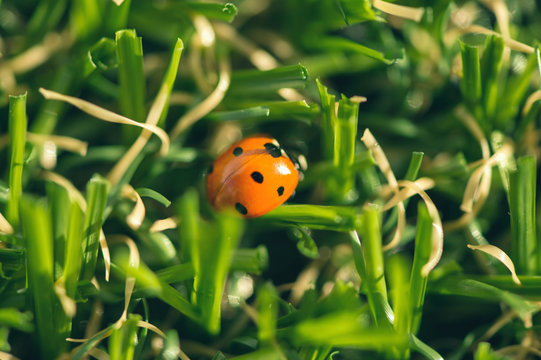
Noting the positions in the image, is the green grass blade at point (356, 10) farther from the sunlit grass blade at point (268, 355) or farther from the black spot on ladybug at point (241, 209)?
the sunlit grass blade at point (268, 355)

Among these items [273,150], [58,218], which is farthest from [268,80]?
[58,218]

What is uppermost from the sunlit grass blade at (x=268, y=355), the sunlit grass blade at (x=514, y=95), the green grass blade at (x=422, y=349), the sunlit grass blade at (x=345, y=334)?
the sunlit grass blade at (x=514, y=95)

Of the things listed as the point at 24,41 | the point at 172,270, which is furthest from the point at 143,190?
Result: the point at 24,41

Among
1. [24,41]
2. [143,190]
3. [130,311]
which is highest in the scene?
[24,41]

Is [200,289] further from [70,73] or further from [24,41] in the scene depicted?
[24,41]

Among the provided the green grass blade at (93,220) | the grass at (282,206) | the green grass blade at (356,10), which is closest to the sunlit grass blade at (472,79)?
the grass at (282,206)

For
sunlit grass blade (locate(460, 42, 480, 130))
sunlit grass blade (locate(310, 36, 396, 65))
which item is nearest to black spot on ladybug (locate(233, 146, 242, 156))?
sunlit grass blade (locate(310, 36, 396, 65))
